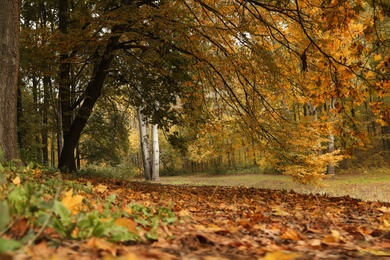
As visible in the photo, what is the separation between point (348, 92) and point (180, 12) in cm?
370

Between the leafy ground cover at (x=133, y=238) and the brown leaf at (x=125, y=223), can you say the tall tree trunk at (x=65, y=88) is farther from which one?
the brown leaf at (x=125, y=223)

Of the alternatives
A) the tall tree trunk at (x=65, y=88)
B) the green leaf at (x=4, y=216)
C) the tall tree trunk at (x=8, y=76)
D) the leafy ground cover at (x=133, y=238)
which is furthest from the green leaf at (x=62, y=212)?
the tall tree trunk at (x=65, y=88)

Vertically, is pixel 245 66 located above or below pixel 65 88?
below

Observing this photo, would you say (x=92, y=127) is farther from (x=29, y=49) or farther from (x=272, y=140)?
(x=272, y=140)

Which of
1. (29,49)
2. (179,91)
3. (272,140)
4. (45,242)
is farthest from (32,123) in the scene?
(45,242)

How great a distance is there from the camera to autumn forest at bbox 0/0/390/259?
1716 mm

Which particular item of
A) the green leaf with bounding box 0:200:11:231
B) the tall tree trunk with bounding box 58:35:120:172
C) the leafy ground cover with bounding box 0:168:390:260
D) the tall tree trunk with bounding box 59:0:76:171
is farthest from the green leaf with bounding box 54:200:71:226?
the tall tree trunk with bounding box 59:0:76:171

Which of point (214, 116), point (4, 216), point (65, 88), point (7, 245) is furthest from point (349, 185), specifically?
point (7, 245)

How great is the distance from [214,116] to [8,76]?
546 centimetres

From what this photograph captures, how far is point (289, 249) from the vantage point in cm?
179

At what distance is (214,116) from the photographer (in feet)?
30.6

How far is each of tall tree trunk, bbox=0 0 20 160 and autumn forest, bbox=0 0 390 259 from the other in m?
0.02

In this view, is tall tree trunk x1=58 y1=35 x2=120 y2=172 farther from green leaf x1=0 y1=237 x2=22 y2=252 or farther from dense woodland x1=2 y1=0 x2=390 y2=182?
green leaf x1=0 y1=237 x2=22 y2=252

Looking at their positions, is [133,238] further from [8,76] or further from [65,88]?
[65,88]
